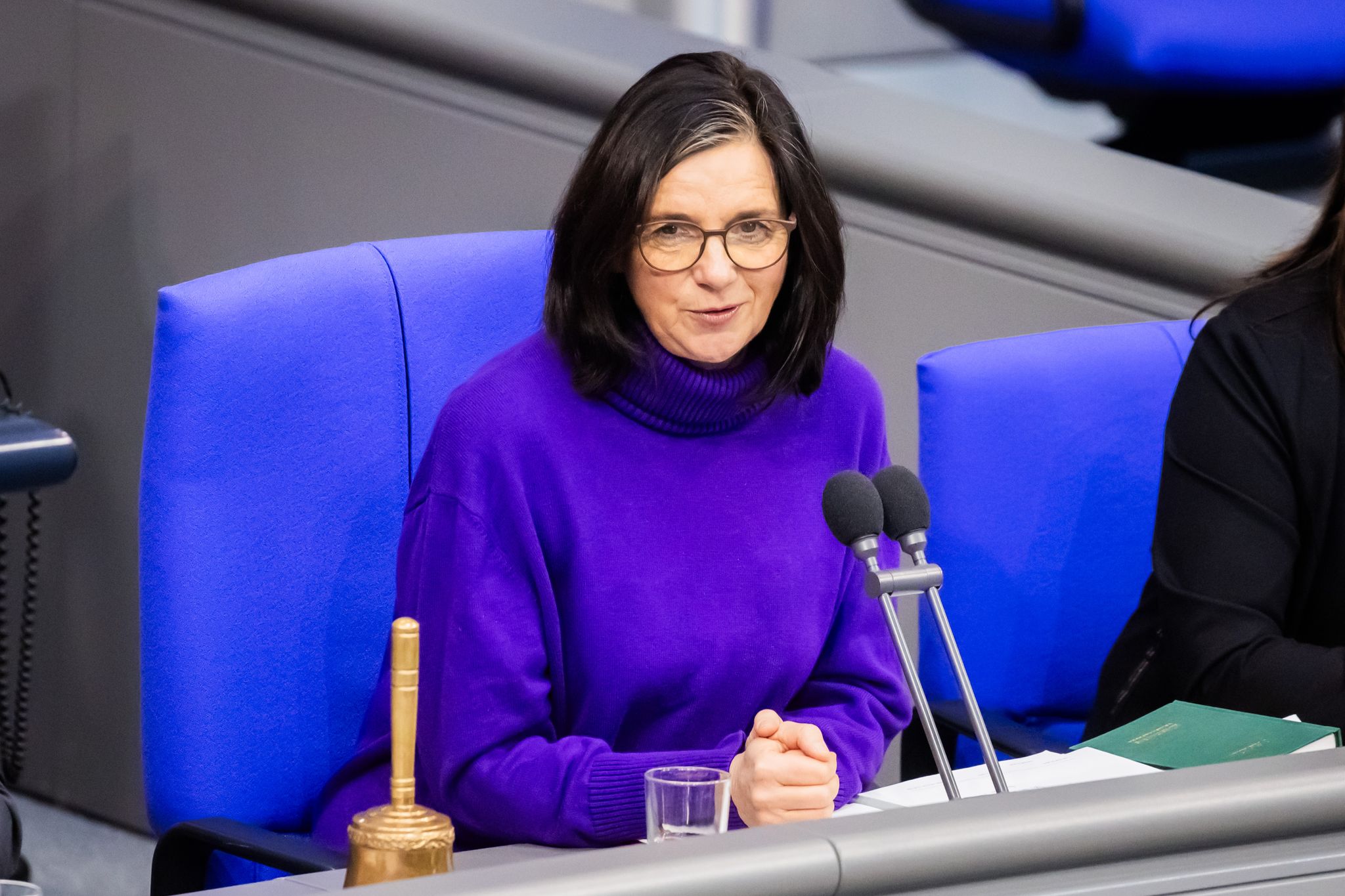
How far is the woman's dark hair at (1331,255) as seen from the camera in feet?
5.29

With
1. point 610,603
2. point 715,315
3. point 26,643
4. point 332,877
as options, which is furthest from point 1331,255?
point 26,643

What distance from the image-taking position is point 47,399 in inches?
101

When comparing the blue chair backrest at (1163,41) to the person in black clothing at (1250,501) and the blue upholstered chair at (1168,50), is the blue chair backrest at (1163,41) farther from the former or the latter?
the person in black clothing at (1250,501)

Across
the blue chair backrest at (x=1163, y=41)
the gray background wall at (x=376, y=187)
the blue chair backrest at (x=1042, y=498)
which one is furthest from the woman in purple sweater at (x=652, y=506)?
the blue chair backrest at (x=1163, y=41)

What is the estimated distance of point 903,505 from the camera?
106 cm

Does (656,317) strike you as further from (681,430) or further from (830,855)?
(830,855)

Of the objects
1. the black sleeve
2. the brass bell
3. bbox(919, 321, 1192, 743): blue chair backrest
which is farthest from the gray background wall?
the brass bell

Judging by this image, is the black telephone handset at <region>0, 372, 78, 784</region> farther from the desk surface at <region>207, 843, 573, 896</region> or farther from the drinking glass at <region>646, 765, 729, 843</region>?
the drinking glass at <region>646, 765, 729, 843</region>

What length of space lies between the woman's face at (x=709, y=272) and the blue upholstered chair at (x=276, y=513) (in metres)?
0.25

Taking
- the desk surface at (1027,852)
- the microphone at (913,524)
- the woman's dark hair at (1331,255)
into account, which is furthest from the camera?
the woman's dark hair at (1331,255)

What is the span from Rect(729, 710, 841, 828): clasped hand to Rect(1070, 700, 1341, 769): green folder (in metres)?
0.20

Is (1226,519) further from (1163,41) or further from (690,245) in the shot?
(1163,41)

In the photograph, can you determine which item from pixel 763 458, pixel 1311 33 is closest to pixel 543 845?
pixel 763 458

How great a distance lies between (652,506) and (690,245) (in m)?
0.21
